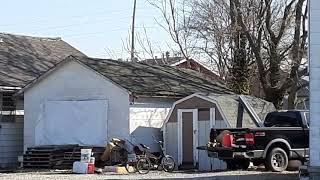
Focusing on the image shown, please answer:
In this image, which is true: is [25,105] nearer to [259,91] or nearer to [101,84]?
[101,84]

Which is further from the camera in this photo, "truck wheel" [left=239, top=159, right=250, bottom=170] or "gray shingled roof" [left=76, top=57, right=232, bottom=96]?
"gray shingled roof" [left=76, top=57, right=232, bottom=96]

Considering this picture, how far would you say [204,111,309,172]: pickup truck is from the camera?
22344 mm

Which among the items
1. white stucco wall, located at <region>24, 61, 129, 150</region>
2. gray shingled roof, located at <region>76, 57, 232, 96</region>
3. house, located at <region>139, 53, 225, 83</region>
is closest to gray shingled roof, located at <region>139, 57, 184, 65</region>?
house, located at <region>139, 53, 225, 83</region>

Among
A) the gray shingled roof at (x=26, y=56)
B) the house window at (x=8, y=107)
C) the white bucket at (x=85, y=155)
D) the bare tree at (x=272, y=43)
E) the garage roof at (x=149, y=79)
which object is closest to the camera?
the white bucket at (x=85, y=155)

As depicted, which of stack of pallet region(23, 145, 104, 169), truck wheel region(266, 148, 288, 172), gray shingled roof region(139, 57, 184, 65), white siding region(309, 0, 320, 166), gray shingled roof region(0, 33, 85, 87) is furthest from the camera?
gray shingled roof region(139, 57, 184, 65)

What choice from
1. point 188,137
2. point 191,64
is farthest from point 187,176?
point 191,64

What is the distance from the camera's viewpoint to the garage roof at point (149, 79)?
2688cm

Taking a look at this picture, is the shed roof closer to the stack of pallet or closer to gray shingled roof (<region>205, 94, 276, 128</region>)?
gray shingled roof (<region>205, 94, 276, 128</region>)

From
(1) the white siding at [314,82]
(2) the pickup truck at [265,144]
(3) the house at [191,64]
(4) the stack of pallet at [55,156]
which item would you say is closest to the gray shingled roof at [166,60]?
(3) the house at [191,64]

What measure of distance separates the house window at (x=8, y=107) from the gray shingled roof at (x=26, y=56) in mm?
612

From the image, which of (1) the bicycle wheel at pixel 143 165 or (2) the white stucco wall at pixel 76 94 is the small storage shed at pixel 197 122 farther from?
(1) the bicycle wheel at pixel 143 165

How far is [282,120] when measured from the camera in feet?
79.2

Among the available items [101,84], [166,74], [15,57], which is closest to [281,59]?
[166,74]

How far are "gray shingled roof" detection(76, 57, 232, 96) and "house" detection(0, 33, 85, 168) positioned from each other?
377 cm
